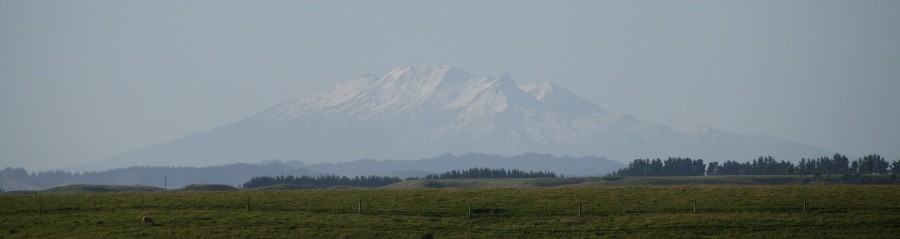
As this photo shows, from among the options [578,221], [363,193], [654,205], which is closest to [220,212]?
[363,193]

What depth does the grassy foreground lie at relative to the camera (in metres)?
73.9

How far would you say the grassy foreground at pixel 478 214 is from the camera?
73875 mm

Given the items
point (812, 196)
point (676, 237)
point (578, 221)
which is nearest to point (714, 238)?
point (676, 237)

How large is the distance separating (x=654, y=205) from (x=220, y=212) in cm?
3219

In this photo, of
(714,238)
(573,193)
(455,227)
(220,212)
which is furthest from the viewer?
(573,193)

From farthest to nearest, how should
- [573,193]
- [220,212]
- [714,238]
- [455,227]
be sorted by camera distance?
[573,193] < [220,212] < [455,227] < [714,238]

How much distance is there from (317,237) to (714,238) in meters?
25.8

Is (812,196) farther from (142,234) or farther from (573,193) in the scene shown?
(142,234)

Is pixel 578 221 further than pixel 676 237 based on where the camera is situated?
Yes

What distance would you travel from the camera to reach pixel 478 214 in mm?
80750

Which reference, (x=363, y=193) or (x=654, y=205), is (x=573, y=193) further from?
(x=363, y=193)

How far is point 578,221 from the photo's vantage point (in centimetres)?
7750

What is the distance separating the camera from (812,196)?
84.0 m

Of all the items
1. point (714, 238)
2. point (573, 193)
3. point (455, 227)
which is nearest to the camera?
point (714, 238)
